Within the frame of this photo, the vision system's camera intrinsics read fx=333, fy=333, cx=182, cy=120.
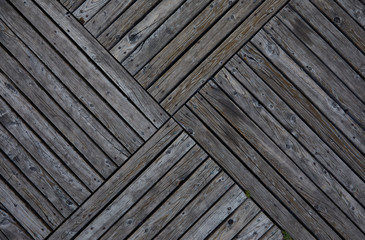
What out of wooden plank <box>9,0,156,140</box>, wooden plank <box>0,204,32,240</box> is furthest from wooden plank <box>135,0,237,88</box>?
wooden plank <box>0,204,32,240</box>

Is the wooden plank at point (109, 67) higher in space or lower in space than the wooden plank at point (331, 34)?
higher

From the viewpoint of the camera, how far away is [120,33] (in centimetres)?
216

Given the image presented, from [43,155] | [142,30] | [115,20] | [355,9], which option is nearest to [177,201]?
[43,155]

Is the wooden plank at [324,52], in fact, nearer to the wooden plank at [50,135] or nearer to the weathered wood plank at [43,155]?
the wooden plank at [50,135]

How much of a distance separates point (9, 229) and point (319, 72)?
2231 mm

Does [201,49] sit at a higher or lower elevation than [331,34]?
higher

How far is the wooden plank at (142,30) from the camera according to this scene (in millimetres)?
2154

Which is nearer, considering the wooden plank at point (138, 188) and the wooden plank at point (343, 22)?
the wooden plank at point (138, 188)

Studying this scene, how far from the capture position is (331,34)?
7.20 ft

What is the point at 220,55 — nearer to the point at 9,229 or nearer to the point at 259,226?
the point at 259,226

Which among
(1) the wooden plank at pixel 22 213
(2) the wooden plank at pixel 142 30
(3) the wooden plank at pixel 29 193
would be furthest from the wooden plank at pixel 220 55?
(1) the wooden plank at pixel 22 213

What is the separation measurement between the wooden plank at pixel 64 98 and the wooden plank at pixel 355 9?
68.2 inches

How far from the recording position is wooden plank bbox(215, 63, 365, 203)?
2.17 m

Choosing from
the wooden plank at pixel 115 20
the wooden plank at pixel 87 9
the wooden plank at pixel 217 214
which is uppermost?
the wooden plank at pixel 87 9
